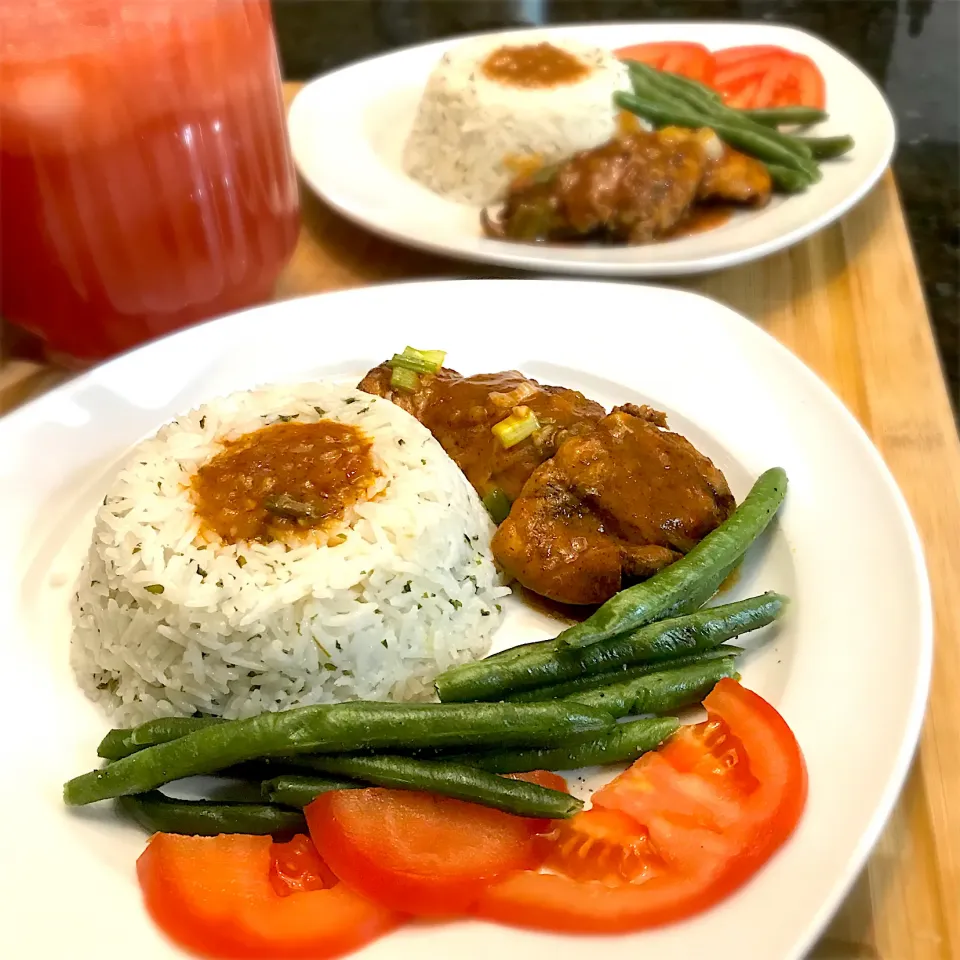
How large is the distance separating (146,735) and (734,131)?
3.27m

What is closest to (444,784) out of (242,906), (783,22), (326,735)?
(326,735)

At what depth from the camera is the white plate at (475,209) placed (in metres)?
3.25

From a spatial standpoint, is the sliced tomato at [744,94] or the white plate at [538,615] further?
the sliced tomato at [744,94]

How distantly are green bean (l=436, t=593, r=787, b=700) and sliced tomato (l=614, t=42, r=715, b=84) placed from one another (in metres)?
3.07

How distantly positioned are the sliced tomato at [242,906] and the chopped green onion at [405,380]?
4.40 feet

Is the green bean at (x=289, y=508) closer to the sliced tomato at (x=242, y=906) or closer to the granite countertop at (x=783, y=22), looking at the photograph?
the sliced tomato at (x=242, y=906)

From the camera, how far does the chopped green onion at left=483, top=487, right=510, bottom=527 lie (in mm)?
2535

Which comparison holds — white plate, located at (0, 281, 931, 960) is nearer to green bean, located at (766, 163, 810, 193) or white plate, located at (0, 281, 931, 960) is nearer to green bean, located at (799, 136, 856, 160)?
green bean, located at (766, 163, 810, 193)

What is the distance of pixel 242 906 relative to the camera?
1.59 m

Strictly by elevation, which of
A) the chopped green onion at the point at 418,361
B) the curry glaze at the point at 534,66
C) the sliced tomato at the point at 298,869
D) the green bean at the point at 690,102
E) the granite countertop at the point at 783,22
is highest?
the curry glaze at the point at 534,66

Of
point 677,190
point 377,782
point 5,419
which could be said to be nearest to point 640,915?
point 377,782

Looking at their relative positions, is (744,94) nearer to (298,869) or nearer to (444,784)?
(444,784)

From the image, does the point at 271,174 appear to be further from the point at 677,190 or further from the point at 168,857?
the point at 168,857

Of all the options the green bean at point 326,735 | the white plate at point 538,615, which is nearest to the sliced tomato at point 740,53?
the white plate at point 538,615
